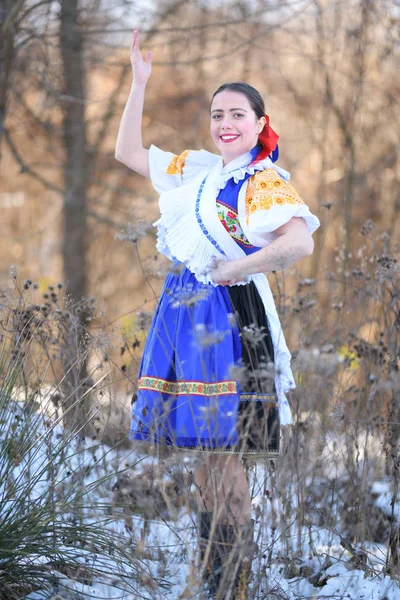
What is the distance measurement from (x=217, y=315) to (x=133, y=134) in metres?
0.83

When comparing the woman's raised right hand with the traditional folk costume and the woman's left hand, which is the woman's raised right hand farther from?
the woman's left hand

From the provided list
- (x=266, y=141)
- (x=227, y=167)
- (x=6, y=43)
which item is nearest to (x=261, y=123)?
(x=266, y=141)

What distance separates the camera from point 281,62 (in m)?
8.99

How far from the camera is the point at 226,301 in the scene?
2.77 m

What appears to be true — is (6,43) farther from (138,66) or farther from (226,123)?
(226,123)

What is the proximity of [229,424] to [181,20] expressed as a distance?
5.78 m

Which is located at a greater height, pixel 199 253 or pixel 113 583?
pixel 199 253

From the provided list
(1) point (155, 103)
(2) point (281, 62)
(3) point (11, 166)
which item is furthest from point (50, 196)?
(2) point (281, 62)

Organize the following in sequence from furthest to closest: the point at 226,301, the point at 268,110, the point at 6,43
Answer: the point at 268,110
the point at 6,43
the point at 226,301

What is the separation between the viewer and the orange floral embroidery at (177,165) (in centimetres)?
305

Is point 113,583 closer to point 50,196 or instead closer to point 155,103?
point 155,103

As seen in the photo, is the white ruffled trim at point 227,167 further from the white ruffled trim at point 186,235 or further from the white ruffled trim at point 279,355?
the white ruffled trim at point 279,355

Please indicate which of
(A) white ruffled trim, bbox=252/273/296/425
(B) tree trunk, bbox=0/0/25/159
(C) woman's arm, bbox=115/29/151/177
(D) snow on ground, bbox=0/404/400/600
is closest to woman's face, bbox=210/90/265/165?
(C) woman's arm, bbox=115/29/151/177

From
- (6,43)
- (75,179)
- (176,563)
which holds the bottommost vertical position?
(176,563)
